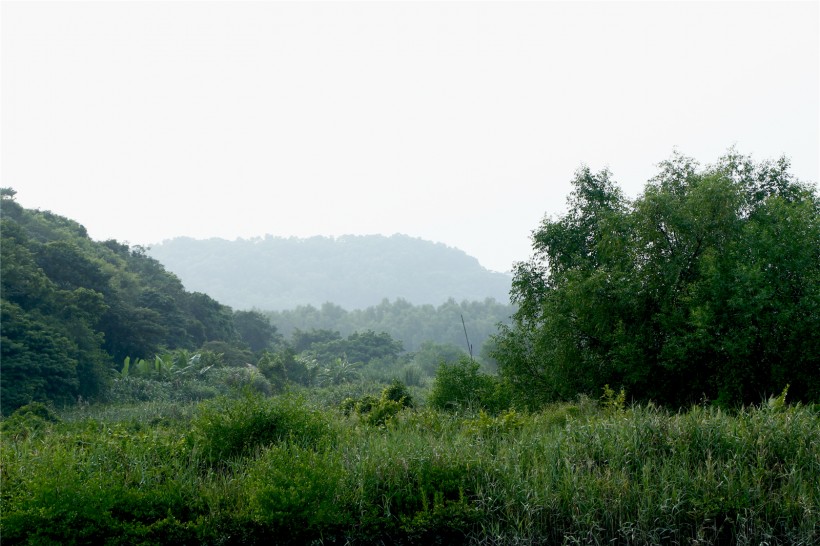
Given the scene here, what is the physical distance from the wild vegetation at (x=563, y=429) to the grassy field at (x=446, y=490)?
2 centimetres

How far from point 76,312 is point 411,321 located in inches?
3380

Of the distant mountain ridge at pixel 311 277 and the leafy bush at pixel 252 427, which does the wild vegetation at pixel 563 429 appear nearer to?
the leafy bush at pixel 252 427

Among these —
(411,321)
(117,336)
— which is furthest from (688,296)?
(411,321)

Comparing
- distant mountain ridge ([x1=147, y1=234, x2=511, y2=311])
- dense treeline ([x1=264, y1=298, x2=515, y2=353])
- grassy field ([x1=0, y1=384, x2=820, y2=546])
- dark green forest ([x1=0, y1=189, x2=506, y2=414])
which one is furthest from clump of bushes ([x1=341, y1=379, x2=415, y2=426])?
distant mountain ridge ([x1=147, y1=234, x2=511, y2=311])

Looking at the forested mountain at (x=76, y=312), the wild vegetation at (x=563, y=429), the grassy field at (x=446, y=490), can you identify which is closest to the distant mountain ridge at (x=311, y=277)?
the forested mountain at (x=76, y=312)

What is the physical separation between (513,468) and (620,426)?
1.60 metres

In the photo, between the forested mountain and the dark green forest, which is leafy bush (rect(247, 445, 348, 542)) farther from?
the forested mountain

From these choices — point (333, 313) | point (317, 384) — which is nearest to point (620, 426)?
point (317, 384)

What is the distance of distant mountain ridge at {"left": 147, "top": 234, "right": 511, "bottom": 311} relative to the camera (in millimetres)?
174500

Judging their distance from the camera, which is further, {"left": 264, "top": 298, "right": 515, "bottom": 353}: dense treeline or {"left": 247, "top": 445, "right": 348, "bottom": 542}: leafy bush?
{"left": 264, "top": 298, "right": 515, "bottom": 353}: dense treeline

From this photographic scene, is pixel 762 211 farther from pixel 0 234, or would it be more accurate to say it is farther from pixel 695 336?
pixel 0 234

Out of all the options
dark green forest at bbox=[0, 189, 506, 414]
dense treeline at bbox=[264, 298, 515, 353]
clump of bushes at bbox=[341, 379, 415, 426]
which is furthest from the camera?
dense treeline at bbox=[264, 298, 515, 353]

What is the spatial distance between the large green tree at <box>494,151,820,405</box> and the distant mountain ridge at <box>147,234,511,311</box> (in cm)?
15215

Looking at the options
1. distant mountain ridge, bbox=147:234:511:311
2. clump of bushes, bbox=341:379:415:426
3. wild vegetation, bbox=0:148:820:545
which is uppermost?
distant mountain ridge, bbox=147:234:511:311
